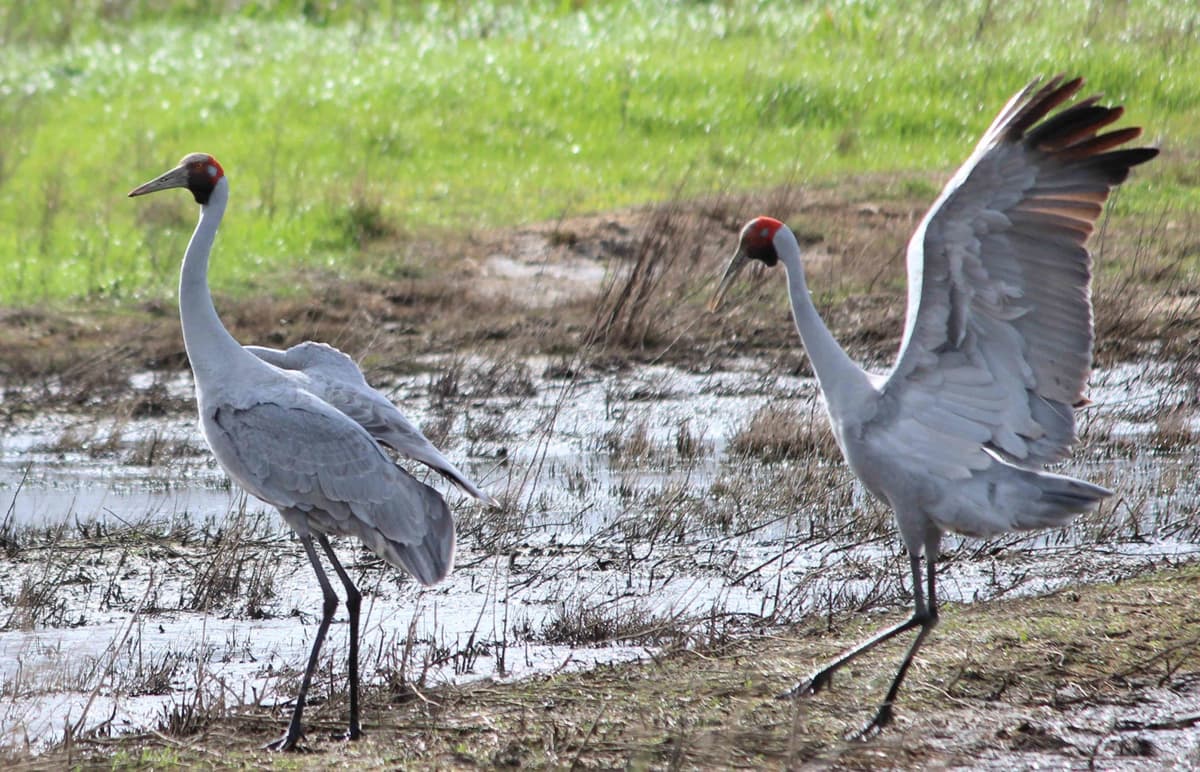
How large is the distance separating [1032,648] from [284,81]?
1231 cm

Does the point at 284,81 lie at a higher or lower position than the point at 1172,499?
higher

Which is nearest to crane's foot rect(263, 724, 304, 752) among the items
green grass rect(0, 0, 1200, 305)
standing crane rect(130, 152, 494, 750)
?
standing crane rect(130, 152, 494, 750)

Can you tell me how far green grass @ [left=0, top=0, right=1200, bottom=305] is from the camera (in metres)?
11.7

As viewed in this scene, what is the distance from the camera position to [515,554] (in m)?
6.33

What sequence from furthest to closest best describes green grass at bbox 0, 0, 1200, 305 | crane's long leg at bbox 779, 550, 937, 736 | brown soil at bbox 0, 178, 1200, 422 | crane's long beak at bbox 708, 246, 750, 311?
1. green grass at bbox 0, 0, 1200, 305
2. brown soil at bbox 0, 178, 1200, 422
3. crane's long beak at bbox 708, 246, 750, 311
4. crane's long leg at bbox 779, 550, 937, 736

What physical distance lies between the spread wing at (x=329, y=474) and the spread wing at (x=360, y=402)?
4.1 inches

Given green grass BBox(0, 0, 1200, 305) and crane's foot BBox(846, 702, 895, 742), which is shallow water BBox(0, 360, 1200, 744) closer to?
crane's foot BBox(846, 702, 895, 742)

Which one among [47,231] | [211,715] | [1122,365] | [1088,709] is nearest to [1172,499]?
[1122,365]

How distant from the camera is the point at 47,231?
11.8 meters

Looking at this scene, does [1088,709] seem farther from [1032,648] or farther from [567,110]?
[567,110]

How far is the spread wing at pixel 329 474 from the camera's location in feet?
15.6

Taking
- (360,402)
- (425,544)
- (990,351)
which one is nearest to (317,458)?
(360,402)

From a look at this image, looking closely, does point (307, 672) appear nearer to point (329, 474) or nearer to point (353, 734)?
point (353, 734)

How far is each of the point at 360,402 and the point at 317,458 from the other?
32 centimetres
